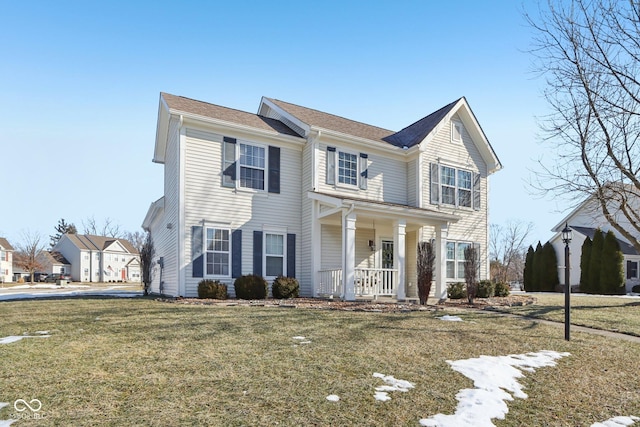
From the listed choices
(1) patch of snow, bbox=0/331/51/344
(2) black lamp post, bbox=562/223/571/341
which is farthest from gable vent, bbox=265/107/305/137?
(1) patch of snow, bbox=0/331/51/344

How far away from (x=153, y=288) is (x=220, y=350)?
14754 mm

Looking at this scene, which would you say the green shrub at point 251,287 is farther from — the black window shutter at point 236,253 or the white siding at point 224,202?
the white siding at point 224,202

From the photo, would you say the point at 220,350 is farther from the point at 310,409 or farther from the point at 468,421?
the point at 468,421

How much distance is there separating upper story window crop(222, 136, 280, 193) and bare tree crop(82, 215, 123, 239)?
6159 centimetres

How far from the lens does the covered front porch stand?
1316 cm

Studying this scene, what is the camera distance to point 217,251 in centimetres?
1361

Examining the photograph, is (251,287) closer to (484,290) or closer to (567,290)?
(567,290)

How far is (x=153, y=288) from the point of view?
63.6 feet

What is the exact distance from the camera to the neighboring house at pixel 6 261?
50.9 meters

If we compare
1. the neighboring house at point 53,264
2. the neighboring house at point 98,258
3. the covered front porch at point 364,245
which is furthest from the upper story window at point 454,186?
the neighboring house at point 53,264

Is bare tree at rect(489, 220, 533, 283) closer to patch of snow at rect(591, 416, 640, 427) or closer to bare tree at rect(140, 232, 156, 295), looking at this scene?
bare tree at rect(140, 232, 156, 295)

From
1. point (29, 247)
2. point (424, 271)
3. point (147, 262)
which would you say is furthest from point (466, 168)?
point (29, 247)

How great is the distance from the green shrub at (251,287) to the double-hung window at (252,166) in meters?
3.16

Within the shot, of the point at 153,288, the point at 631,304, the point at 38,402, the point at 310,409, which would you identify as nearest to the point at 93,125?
the point at 153,288
